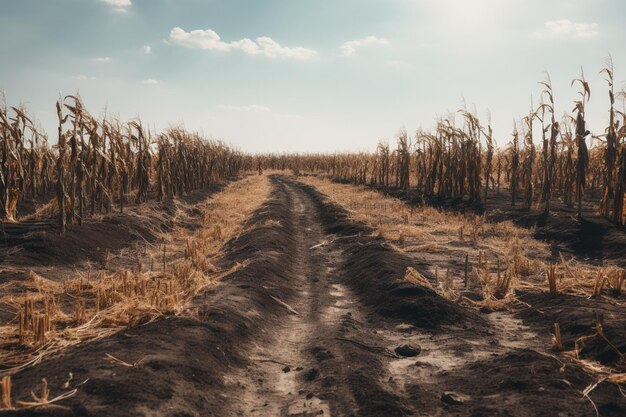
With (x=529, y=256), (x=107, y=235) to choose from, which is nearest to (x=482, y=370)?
(x=529, y=256)

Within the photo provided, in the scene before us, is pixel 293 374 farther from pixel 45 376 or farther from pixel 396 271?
pixel 396 271

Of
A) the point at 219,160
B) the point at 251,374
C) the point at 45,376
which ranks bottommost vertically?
the point at 251,374

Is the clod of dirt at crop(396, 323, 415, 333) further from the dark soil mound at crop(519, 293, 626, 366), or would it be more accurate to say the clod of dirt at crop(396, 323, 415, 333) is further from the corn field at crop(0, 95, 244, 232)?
the corn field at crop(0, 95, 244, 232)

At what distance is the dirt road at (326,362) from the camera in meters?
4.44

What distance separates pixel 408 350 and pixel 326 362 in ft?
3.60

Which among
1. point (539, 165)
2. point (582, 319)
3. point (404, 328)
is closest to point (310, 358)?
point (404, 328)

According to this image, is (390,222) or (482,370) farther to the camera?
(390,222)

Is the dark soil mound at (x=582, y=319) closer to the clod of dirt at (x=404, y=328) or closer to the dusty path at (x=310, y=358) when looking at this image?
the clod of dirt at (x=404, y=328)

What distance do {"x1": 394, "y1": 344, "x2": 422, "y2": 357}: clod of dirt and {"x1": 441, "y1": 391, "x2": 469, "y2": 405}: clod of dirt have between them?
1.21 m

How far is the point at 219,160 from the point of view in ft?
127

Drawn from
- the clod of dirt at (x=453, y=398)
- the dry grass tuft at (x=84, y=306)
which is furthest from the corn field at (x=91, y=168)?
the clod of dirt at (x=453, y=398)

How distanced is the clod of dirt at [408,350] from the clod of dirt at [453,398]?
1213mm

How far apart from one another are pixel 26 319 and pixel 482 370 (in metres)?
5.25

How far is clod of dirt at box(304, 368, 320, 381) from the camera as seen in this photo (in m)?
5.34
